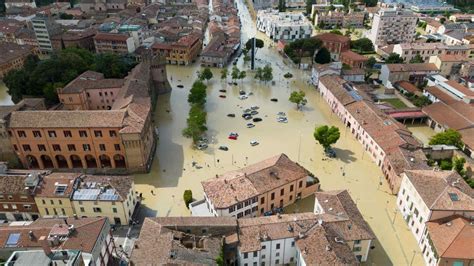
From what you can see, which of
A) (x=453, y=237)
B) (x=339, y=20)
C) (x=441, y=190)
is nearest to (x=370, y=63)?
(x=339, y=20)

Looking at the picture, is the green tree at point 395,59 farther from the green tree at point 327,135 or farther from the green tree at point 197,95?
the green tree at point 197,95

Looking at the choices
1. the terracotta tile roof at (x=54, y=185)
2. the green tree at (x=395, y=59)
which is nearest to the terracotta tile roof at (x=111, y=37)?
the terracotta tile roof at (x=54, y=185)

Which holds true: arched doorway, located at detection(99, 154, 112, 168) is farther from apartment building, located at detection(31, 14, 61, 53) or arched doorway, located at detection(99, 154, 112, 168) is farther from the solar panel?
apartment building, located at detection(31, 14, 61, 53)

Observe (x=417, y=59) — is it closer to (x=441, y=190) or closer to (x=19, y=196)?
(x=441, y=190)

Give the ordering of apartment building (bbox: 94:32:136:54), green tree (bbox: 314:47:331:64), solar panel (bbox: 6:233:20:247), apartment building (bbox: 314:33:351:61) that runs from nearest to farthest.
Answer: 1. solar panel (bbox: 6:233:20:247)
2. green tree (bbox: 314:47:331:64)
3. apartment building (bbox: 94:32:136:54)
4. apartment building (bbox: 314:33:351:61)

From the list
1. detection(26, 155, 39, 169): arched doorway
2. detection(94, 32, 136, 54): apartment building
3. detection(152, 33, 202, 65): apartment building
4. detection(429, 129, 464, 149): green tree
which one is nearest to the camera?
detection(26, 155, 39, 169): arched doorway

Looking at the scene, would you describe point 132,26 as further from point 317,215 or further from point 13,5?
point 317,215

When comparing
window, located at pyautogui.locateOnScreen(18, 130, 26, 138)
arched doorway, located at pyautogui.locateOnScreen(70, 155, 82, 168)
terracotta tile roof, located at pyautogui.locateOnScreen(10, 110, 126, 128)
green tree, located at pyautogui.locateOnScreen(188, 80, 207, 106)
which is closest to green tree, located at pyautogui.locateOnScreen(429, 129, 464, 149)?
green tree, located at pyautogui.locateOnScreen(188, 80, 207, 106)

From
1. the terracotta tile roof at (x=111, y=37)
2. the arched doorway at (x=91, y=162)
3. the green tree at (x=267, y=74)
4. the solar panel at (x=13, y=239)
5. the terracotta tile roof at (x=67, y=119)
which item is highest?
the terracotta tile roof at (x=111, y=37)
